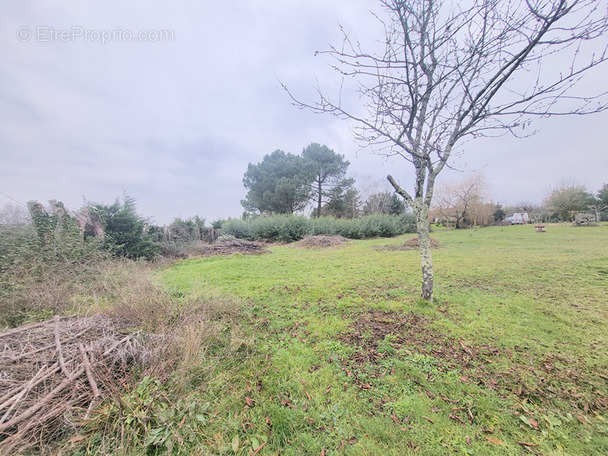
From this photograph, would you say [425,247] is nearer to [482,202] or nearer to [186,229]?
[186,229]

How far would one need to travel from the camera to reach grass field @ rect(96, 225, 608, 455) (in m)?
1.45

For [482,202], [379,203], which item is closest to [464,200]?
[482,202]

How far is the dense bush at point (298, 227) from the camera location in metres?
15.9

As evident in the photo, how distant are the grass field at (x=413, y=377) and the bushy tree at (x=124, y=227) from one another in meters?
6.75

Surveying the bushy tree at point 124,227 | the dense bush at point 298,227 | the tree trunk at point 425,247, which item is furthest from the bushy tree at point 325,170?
the tree trunk at point 425,247

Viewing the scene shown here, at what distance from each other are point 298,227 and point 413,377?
→ 47.1 ft

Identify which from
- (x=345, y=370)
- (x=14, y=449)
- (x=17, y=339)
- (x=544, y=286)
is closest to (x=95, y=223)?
(x=17, y=339)

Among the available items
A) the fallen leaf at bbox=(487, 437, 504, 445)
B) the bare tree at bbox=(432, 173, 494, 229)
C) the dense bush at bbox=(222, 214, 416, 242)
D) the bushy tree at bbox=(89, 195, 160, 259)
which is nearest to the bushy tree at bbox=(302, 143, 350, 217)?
the dense bush at bbox=(222, 214, 416, 242)

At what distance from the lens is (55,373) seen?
5.42 feet

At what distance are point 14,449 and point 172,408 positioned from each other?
766mm

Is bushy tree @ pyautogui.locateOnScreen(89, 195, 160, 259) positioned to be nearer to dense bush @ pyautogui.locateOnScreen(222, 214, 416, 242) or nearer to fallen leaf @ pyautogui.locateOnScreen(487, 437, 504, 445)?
dense bush @ pyautogui.locateOnScreen(222, 214, 416, 242)

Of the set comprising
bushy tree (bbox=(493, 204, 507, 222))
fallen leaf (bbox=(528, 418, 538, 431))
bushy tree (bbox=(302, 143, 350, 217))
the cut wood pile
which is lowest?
fallen leaf (bbox=(528, 418, 538, 431))

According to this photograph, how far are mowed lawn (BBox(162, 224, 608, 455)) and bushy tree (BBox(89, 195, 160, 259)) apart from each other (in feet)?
22.2

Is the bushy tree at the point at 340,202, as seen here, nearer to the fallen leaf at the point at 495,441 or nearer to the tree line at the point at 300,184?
the tree line at the point at 300,184
